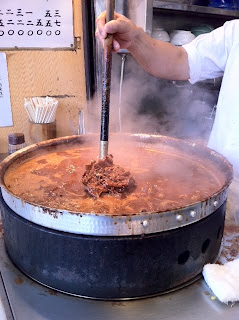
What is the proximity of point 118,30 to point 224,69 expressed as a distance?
1.00 m

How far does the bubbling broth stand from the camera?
4.39ft

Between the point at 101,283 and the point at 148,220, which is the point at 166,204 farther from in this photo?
the point at 101,283

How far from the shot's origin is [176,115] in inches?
155

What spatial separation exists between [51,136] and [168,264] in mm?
1820

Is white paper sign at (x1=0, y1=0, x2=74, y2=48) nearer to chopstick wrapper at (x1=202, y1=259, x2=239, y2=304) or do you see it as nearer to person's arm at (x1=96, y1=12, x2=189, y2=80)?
person's arm at (x1=96, y1=12, x2=189, y2=80)

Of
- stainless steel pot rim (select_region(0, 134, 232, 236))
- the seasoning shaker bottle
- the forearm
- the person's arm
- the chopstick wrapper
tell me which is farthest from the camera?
the seasoning shaker bottle

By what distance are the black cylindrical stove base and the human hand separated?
3.26 ft

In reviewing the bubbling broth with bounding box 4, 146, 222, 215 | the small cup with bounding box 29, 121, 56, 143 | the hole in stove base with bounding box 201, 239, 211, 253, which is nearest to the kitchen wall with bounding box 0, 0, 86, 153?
the small cup with bounding box 29, 121, 56, 143

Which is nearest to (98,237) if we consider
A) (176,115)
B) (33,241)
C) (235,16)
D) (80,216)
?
(80,216)

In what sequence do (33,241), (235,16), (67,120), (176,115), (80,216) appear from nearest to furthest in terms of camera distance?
(80,216) → (33,241) → (67,120) → (235,16) → (176,115)

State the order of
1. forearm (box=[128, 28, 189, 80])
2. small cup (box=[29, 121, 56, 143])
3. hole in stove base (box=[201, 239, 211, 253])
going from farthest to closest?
small cup (box=[29, 121, 56, 143])
forearm (box=[128, 28, 189, 80])
hole in stove base (box=[201, 239, 211, 253])

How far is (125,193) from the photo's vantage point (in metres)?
1.45

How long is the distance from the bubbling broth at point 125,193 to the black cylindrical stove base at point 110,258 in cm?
12

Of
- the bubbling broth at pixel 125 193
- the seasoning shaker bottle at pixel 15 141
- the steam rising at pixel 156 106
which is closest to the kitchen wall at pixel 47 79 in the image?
the steam rising at pixel 156 106
